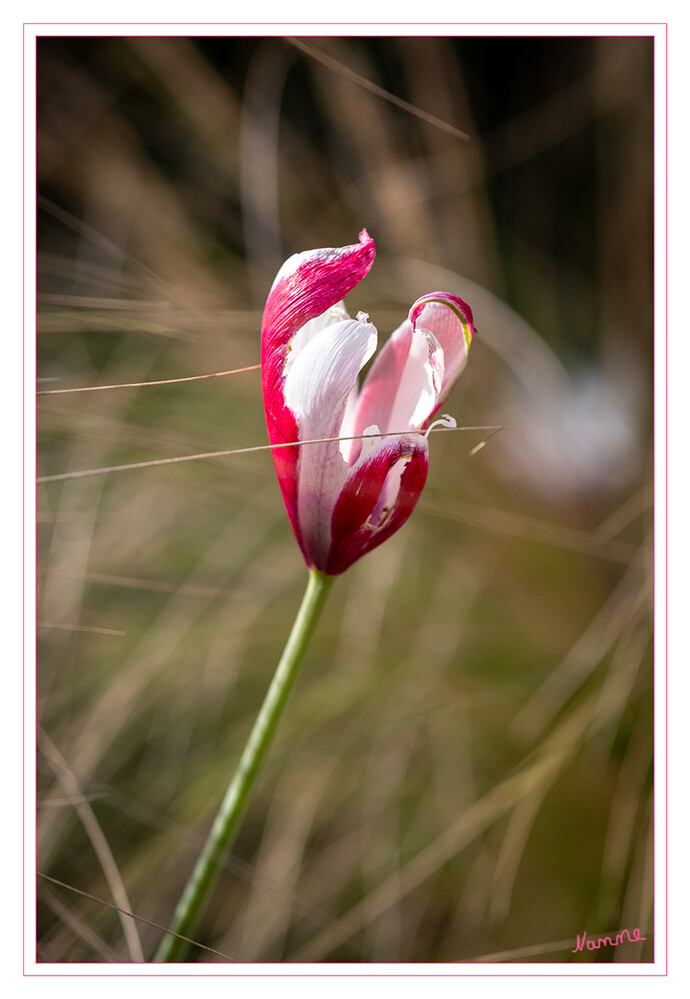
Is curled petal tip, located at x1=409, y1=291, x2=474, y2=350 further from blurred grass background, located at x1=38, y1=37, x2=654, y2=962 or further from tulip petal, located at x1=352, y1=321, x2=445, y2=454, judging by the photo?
blurred grass background, located at x1=38, y1=37, x2=654, y2=962

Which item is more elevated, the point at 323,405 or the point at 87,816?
the point at 323,405

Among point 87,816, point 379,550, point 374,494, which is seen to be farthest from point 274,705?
point 379,550

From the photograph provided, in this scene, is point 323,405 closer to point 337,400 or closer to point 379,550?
point 337,400

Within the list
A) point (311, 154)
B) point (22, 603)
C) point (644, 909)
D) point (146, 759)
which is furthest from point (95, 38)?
point (644, 909)

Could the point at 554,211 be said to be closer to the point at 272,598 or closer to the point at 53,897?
the point at 272,598
